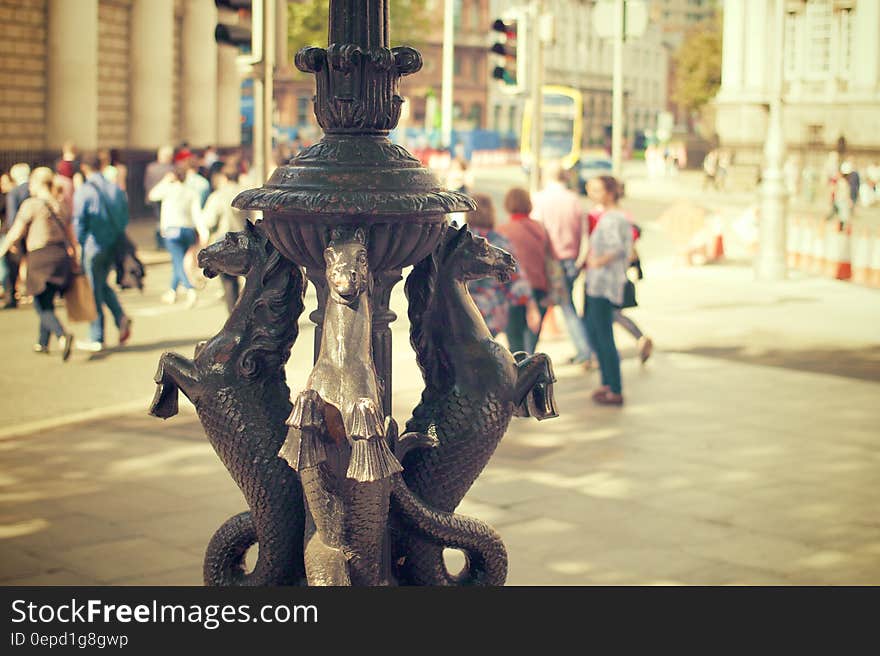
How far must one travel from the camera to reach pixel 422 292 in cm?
407

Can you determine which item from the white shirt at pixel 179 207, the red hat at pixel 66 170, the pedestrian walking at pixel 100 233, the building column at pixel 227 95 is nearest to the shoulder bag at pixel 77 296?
the pedestrian walking at pixel 100 233

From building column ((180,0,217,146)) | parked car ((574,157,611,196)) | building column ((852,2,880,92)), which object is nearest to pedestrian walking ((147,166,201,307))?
building column ((180,0,217,146))

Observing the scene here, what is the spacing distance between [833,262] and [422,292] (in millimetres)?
18920

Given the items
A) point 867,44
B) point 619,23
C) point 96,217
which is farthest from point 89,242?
point 867,44

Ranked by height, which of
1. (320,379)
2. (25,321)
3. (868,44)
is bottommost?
(25,321)

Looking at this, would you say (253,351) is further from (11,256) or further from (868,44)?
(868,44)

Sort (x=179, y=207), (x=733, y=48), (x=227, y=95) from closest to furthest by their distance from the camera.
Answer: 1. (x=179, y=207)
2. (x=227, y=95)
3. (x=733, y=48)

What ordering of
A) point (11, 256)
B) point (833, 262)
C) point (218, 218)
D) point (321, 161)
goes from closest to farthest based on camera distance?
point (321, 161) < point (218, 218) < point (11, 256) < point (833, 262)

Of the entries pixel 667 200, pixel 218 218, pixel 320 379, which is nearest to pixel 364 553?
pixel 320 379

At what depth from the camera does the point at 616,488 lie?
27.9 feet

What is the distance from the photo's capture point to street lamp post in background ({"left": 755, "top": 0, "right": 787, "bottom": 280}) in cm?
2134

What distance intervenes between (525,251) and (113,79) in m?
24.4

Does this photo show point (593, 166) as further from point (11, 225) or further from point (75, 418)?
point (75, 418)

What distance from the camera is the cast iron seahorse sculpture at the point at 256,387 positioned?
395 centimetres
